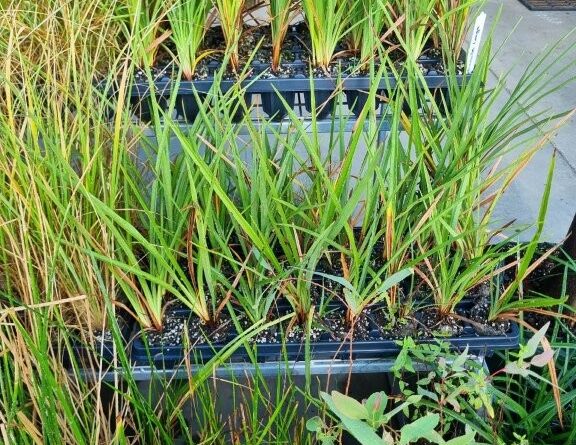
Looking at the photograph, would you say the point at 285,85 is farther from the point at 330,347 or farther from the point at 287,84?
the point at 330,347

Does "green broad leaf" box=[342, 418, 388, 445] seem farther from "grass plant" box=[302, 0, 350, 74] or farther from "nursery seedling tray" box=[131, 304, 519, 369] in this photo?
"grass plant" box=[302, 0, 350, 74]

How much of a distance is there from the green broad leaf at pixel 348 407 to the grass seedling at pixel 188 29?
728mm

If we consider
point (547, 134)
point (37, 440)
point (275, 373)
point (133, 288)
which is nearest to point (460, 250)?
point (547, 134)

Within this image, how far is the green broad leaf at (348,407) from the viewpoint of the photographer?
55 centimetres

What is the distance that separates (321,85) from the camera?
3.92 feet

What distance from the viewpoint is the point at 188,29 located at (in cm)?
117

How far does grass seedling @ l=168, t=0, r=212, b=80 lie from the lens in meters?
1.13

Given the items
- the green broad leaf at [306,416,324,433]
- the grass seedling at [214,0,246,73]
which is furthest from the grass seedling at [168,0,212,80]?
the green broad leaf at [306,416,324,433]

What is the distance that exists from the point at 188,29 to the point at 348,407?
84cm

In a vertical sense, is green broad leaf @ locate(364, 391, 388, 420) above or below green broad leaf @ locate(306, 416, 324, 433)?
above

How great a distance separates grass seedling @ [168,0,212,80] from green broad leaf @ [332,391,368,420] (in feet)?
2.39

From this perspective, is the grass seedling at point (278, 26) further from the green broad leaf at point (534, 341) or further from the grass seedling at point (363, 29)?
the green broad leaf at point (534, 341)

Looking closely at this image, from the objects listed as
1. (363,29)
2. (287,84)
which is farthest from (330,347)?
(363,29)

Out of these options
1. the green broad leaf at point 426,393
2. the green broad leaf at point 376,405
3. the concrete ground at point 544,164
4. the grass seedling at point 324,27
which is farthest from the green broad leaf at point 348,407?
the grass seedling at point 324,27
